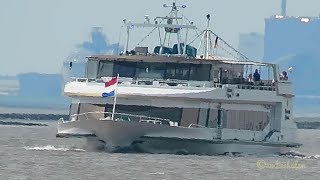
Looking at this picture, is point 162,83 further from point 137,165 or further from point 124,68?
point 137,165

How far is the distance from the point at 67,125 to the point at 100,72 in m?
3.88

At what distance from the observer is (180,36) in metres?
89.1

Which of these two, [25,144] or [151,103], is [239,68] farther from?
[25,144]

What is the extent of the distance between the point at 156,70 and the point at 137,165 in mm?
11474

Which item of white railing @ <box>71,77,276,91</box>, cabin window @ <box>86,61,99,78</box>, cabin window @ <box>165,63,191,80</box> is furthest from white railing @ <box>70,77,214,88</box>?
cabin window @ <box>86,61,99,78</box>

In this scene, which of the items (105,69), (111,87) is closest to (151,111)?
(111,87)

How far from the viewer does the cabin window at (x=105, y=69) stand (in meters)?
84.1

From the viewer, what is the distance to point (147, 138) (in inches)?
3169

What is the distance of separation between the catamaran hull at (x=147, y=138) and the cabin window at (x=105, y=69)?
346 centimetres

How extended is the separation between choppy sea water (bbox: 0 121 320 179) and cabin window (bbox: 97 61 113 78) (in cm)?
406

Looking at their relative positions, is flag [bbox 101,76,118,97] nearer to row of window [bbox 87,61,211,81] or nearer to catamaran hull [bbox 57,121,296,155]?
catamaran hull [bbox 57,121,296,155]

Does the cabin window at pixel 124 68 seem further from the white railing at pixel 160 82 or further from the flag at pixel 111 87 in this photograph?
the flag at pixel 111 87

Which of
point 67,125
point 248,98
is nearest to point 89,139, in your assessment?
point 67,125

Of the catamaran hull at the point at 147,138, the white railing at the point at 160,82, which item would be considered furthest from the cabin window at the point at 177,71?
the catamaran hull at the point at 147,138
